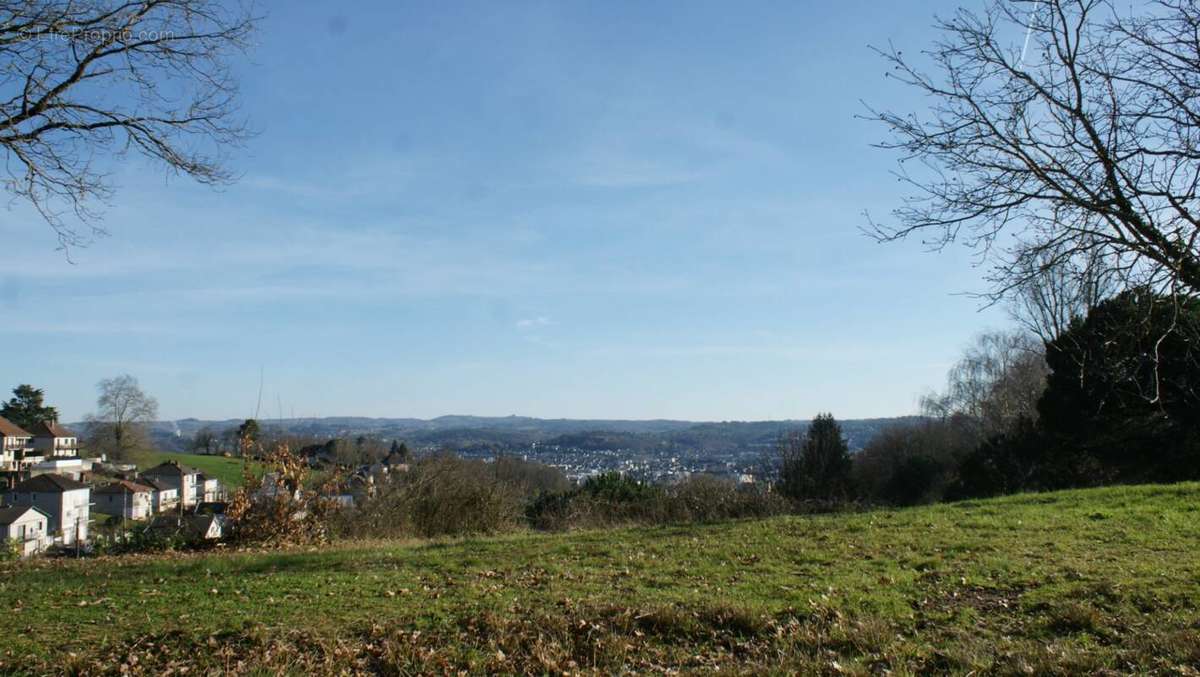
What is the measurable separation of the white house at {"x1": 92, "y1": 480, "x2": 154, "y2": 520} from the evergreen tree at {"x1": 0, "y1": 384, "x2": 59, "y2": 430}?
21.6 metres

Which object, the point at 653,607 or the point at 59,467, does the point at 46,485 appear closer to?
the point at 59,467

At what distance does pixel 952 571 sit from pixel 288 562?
8.56 metres

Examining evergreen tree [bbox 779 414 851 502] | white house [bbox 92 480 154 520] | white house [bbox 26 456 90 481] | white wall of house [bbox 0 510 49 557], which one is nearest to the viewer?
white wall of house [bbox 0 510 49 557]

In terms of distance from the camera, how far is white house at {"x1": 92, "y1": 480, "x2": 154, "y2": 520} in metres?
31.6

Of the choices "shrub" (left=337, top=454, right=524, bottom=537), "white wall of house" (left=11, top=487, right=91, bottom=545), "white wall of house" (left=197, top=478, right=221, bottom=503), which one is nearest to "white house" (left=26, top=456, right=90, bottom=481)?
"white wall of house" (left=197, top=478, right=221, bottom=503)

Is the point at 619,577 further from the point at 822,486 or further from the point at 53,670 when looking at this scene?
the point at 822,486

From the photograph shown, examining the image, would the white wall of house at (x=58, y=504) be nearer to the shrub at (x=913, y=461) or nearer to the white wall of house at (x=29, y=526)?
the white wall of house at (x=29, y=526)

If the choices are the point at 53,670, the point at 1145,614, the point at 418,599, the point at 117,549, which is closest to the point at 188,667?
the point at 53,670

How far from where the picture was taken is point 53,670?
5707 mm

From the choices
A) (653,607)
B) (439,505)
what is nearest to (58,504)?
(439,505)

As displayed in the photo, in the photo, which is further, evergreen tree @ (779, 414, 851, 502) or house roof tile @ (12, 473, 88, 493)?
house roof tile @ (12, 473, 88, 493)

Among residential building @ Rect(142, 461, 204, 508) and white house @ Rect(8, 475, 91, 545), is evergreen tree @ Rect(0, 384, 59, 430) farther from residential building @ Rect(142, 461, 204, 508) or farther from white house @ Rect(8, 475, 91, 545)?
white house @ Rect(8, 475, 91, 545)

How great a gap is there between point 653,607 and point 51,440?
56.3 m

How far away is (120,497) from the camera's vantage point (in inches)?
1368
